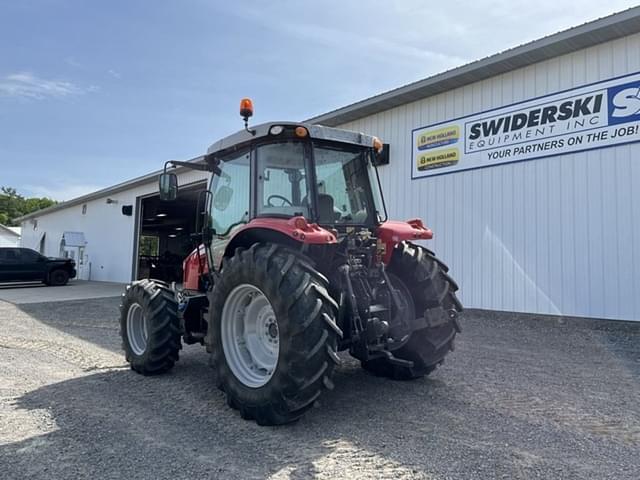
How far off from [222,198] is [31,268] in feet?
56.6

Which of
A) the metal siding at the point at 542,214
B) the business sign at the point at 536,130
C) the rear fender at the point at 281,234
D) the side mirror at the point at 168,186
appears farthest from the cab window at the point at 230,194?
the business sign at the point at 536,130

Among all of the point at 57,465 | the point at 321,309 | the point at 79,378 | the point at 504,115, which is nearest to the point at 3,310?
the point at 79,378

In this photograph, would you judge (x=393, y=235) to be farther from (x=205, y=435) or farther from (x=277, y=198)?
(x=205, y=435)

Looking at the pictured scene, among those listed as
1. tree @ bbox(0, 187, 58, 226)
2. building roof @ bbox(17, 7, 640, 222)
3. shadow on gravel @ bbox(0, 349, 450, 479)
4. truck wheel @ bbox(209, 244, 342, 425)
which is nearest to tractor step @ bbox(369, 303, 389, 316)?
truck wheel @ bbox(209, 244, 342, 425)

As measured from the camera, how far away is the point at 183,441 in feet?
10.1

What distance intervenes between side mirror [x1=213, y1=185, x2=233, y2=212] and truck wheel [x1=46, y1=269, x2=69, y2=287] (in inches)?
667

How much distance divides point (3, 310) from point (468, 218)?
10.5 meters

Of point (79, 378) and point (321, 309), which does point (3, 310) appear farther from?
point (321, 309)

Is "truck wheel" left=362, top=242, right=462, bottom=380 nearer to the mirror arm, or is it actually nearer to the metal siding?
the mirror arm

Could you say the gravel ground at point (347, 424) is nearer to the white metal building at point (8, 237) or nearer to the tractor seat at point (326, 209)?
the tractor seat at point (326, 209)

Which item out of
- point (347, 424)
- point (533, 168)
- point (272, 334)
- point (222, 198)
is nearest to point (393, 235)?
point (272, 334)

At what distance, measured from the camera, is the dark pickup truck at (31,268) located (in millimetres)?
17797

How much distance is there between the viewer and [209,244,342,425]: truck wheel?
10.2 ft

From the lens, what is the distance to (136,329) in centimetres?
502
